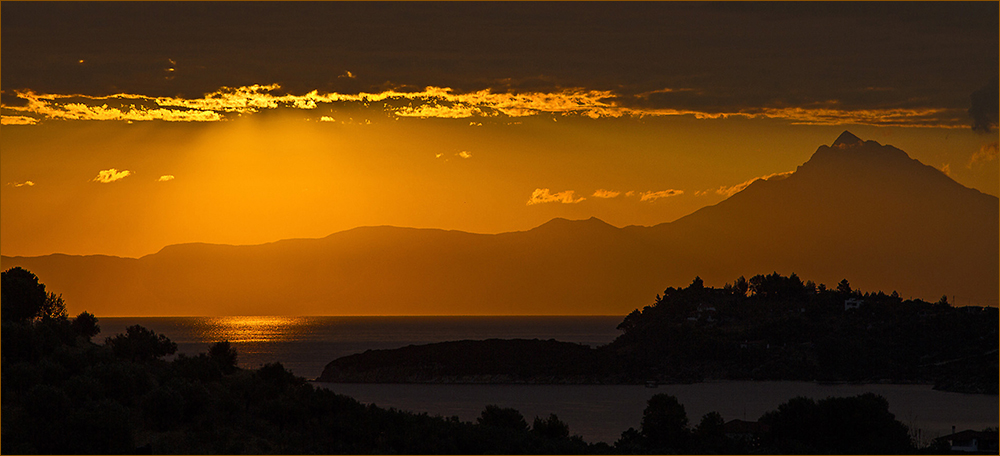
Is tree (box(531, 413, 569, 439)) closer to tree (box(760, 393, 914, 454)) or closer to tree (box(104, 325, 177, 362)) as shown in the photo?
tree (box(760, 393, 914, 454))

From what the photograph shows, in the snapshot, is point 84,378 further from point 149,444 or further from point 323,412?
point 323,412

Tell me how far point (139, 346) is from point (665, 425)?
39.6m

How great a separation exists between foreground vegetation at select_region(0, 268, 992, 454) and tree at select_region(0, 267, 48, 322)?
1938 millimetres

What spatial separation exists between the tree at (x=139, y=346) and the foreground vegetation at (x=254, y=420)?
109 centimetres

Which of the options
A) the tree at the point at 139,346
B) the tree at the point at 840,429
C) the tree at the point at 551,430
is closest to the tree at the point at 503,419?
the tree at the point at 551,430

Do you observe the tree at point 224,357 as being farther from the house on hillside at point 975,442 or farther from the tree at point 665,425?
the house on hillside at point 975,442

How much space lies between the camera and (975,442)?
68.1 meters

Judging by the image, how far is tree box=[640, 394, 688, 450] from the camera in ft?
209

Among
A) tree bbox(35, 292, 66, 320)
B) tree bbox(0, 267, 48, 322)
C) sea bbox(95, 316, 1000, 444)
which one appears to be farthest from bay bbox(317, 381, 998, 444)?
tree bbox(0, 267, 48, 322)

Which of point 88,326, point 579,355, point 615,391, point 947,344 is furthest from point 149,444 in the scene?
point 947,344

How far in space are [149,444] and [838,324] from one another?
168 m

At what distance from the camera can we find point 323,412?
58312 mm

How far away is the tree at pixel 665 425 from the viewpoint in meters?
63.6

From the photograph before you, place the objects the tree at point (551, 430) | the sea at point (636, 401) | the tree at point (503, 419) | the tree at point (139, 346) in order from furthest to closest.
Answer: the sea at point (636, 401), the tree at point (139, 346), the tree at point (503, 419), the tree at point (551, 430)
